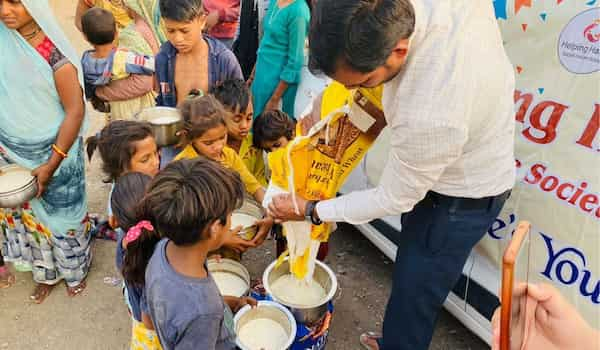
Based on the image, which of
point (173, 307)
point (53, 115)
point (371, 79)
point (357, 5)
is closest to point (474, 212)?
point (371, 79)

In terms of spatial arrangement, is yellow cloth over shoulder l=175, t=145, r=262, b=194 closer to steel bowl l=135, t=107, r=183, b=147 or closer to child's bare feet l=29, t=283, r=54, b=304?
steel bowl l=135, t=107, r=183, b=147

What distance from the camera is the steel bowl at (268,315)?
2.03 m

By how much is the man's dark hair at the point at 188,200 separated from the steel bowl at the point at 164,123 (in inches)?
35.7

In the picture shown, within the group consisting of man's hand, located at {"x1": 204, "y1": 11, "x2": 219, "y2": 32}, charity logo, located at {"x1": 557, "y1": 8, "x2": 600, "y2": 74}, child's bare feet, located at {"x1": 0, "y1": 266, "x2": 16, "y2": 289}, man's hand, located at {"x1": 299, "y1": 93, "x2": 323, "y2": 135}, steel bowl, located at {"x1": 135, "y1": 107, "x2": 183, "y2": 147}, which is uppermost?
charity logo, located at {"x1": 557, "y1": 8, "x2": 600, "y2": 74}

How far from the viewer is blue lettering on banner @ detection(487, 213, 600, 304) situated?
170 centimetres

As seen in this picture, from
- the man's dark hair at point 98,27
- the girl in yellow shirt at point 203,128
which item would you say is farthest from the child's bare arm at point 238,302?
the man's dark hair at point 98,27

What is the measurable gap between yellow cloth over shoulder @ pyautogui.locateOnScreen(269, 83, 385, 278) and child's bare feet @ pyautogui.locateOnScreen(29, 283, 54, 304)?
1.77m

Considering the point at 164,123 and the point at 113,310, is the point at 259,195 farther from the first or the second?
the point at 113,310

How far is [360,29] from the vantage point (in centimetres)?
124

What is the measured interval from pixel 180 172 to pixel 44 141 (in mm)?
1486

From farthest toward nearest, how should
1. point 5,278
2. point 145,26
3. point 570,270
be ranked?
point 145,26 → point 5,278 → point 570,270

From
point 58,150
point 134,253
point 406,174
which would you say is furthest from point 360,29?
point 58,150

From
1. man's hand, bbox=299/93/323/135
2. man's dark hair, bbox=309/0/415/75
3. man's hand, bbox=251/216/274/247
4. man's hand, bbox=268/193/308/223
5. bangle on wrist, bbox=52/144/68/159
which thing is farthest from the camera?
bangle on wrist, bbox=52/144/68/159

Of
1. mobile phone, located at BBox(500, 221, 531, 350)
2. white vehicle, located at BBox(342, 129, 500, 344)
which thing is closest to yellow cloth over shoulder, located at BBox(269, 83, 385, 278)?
white vehicle, located at BBox(342, 129, 500, 344)
